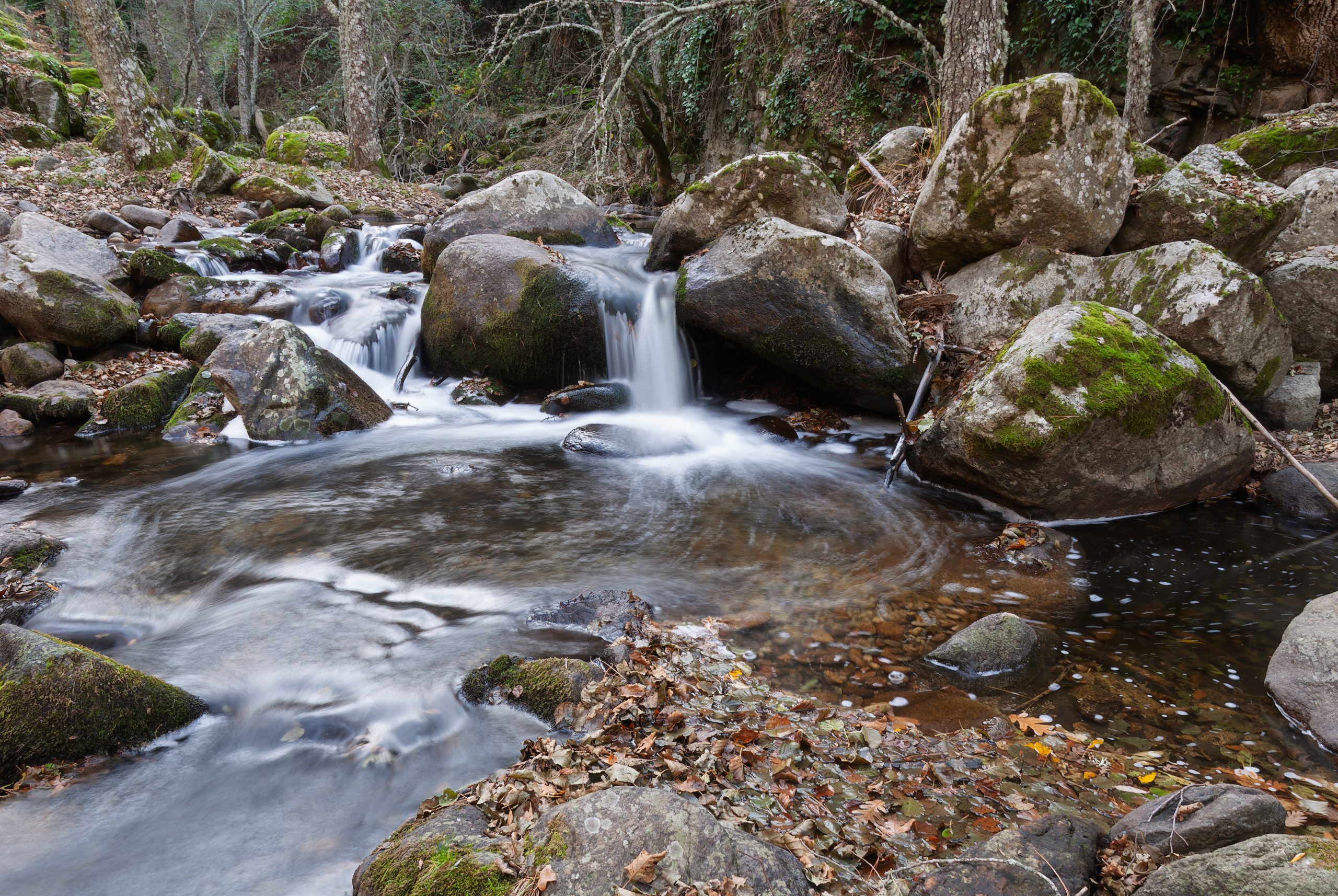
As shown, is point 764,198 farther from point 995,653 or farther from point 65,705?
point 65,705

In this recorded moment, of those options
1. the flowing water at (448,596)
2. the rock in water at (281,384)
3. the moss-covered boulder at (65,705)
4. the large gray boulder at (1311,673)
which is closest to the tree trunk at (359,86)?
the rock in water at (281,384)

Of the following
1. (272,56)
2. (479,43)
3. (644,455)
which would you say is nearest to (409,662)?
(644,455)

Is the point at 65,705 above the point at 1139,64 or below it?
below

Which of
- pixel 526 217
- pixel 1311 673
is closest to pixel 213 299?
pixel 526 217

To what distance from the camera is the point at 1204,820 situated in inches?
91.6

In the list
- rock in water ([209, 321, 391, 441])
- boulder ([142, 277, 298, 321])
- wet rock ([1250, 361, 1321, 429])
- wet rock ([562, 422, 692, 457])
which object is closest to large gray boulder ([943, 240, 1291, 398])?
wet rock ([1250, 361, 1321, 429])

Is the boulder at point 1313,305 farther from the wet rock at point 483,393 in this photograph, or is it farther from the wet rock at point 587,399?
the wet rock at point 483,393

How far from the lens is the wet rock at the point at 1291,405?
278 inches

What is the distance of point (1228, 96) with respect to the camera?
1112 centimetres

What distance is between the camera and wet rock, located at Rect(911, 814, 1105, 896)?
2307 mm

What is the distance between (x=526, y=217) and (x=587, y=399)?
400 centimetres

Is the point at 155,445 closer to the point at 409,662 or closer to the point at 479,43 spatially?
the point at 409,662

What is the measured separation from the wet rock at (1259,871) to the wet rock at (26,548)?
6374 mm

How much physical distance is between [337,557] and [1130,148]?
9063mm
